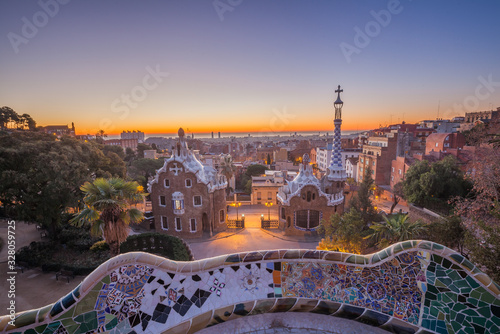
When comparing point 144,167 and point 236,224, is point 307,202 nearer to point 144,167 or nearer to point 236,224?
point 236,224

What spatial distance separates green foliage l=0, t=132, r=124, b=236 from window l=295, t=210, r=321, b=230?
17702 millimetres

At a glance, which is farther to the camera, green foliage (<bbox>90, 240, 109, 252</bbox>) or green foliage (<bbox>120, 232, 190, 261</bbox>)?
green foliage (<bbox>120, 232, 190, 261</bbox>)

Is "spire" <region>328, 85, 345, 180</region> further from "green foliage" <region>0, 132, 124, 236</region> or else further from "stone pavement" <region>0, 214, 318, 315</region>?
"green foliage" <region>0, 132, 124, 236</region>

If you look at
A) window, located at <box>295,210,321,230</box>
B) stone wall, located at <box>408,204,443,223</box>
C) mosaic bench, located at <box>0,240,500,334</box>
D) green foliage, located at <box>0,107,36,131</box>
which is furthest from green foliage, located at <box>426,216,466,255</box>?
green foliage, located at <box>0,107,36,131</box>

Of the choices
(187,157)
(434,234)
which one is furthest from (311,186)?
(187,157)

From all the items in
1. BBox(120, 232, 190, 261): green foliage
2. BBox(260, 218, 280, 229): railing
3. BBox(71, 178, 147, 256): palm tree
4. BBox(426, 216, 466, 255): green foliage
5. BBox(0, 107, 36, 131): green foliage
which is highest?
BBox(0, 107, 36, 131): green foliage

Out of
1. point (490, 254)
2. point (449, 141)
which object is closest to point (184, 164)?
point (490, 254)

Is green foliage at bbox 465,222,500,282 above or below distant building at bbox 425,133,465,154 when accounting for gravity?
below

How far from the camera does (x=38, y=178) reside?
15.2 m

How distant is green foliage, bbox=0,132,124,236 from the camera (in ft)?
49.3

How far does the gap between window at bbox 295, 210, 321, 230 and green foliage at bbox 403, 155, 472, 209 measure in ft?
37.0

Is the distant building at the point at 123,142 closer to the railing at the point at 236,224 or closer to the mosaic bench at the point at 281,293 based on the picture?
the railing at the point at 236,224

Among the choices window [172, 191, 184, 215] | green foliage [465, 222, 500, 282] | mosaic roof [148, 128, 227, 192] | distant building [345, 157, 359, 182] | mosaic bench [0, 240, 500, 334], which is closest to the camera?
mosaic bench [0, 240, 500, 334]

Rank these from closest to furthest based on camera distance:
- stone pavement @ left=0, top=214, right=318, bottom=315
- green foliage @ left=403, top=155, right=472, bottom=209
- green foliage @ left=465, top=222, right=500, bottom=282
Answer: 1. green foliage @ left=465, top=222, right=500, bottom=282
2. stone pavement @ left=0, top=214, right=318, bottom=315
3. green foliage @ left=403, top=155, right=472, bottom=209
